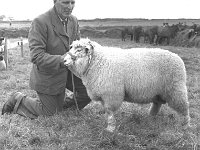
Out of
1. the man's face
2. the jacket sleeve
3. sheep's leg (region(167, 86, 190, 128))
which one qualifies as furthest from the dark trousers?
sheep's leg (region(167, 86, 190, 128))

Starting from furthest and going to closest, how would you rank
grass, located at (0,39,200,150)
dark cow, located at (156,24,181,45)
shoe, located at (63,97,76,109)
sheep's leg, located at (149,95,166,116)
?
dark cow, located at (156,24,181,45)
shoe, located at (63,97,76,109)
sheep's leg, located at (149,95,166,116)
grass, located at (0,39,200,150)

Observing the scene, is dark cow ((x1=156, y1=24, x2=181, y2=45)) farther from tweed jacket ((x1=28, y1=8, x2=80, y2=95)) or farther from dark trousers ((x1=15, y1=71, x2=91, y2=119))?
tweed jacket ((x1=28, y1=8, x2=80, y2=95))

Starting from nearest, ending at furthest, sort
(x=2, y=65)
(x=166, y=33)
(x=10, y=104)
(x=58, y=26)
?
1. (x=58, y=26)
2. (x=10, y=104)
3. (x=2, y=65)
4. (x=166, y=33)

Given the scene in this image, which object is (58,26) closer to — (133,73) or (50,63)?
(50,63)

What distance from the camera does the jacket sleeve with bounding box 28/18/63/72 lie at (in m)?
4.31

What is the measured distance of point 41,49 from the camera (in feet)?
14.5

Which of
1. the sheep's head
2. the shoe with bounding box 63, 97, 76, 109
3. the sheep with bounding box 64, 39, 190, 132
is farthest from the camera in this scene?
the shoe with bounding box 63, 97, 76, 109

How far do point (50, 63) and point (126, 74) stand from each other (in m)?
1.10

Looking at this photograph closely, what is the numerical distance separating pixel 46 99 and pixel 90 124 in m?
0.92

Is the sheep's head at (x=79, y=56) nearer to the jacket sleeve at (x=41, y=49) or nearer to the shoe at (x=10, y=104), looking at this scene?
the jacket sleeve at (x=41, y=49)

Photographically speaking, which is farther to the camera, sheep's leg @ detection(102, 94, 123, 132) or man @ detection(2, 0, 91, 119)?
man @ detection(2, 0, 91, 119)

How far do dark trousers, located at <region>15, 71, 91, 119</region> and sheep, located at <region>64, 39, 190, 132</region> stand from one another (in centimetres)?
83

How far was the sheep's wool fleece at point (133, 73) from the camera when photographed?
13.4 ft

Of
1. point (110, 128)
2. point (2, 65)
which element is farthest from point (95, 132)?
point (2, 65)
